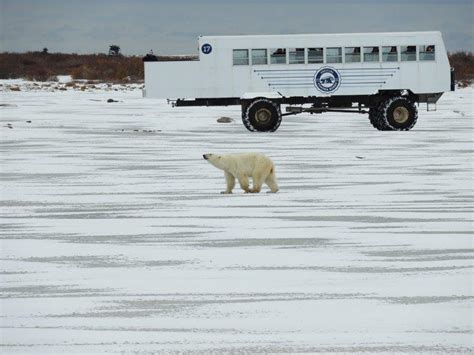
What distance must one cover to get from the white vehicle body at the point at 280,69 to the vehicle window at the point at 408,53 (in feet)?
0.12

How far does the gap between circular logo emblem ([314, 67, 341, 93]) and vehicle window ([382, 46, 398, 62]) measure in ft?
4.10

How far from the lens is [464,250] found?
A: 9.32 meters

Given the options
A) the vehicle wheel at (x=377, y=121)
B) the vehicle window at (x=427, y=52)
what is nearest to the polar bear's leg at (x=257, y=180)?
the vehicle wheel at (x=377, y=121)

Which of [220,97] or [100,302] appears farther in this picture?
[220,97]

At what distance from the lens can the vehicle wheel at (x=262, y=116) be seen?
2784 centimetres

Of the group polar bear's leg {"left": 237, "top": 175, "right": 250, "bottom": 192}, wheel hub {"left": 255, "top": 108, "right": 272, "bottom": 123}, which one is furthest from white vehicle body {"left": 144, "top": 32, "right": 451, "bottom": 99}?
polar bear's leg {"left": 237, "top": 175, "right": 250, "bottom": 192}

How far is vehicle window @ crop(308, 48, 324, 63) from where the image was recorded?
27766 millimetres

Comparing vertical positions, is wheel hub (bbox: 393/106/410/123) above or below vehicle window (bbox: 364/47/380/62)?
below

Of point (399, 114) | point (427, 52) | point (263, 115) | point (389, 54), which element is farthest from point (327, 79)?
point (427, 52)

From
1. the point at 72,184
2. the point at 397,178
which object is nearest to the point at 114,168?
the point at 72,184

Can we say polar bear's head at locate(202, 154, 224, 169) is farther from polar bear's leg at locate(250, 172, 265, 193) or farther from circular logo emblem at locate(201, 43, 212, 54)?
circular logo emblem at locate(201, 43, 212, 54)

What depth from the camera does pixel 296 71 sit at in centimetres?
2781

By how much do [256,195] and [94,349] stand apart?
7794 millimetres

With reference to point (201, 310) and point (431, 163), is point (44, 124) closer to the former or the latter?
point (431, 163)
